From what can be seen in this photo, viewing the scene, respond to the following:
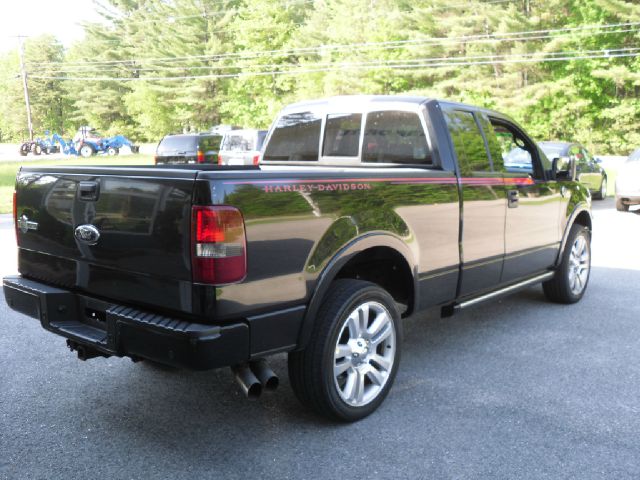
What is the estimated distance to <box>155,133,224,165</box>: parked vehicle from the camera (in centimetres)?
1994

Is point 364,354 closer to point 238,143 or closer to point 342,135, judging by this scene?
point 342,135

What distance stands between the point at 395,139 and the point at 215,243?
2239 millimetres

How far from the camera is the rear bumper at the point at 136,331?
2.73 meters

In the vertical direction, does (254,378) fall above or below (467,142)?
below

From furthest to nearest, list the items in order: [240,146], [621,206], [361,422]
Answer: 1. [240,146]
2. [621,206]
3. [361,422]

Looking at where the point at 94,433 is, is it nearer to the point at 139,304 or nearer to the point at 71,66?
the point at 139,304

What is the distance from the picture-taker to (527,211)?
5.13 m

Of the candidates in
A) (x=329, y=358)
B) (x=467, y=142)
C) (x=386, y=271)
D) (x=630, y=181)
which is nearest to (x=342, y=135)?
(x=467, y=142)

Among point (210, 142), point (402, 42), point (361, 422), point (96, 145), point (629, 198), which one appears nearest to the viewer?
point (361, 422)

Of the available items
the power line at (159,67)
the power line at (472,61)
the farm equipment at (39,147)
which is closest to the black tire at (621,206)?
the power line at (472,61)

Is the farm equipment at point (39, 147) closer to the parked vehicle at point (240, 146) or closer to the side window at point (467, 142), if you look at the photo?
the parked vehicle at point (240, 146)

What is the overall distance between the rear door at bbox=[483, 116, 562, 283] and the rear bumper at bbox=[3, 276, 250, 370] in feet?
9.36

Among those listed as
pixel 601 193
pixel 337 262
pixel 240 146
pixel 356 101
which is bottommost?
pixel 601 193

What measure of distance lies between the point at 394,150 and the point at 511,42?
37.8 meters
